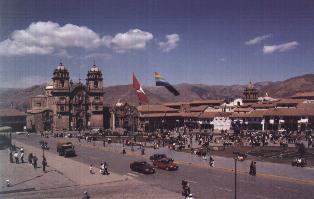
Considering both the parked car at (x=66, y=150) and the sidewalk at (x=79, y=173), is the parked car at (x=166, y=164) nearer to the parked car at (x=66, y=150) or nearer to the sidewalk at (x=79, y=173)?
the sidewalk at (x=79, y=173)

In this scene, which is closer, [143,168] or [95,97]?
[143,168]

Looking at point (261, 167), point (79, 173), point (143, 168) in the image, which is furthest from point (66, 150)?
point (261, 167)

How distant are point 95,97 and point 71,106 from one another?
6.56 meters

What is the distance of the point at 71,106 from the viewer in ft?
340

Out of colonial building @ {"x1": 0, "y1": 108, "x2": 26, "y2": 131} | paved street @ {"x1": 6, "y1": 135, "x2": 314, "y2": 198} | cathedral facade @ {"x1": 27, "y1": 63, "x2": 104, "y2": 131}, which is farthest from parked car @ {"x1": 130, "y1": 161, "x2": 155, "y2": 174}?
cathedral facade @ {"x1": 27, "y1": 63, "x2": 104, "y2": 131}

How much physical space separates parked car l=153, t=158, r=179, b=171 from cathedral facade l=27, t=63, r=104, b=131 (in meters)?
64.1

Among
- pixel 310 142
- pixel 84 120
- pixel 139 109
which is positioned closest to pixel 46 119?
pixel 84 120

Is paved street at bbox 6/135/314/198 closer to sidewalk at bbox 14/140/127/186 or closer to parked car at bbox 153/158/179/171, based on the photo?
parked car at bbox 153/158/179/171

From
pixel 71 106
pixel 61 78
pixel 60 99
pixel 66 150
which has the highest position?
pixel 61 78

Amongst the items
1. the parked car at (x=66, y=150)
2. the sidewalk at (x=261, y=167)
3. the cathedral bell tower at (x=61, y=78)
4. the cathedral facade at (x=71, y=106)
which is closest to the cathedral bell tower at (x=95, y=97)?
the cathedral facade at (x=71, y=106)

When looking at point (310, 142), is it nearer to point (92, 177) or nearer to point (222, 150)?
point (222, 150)

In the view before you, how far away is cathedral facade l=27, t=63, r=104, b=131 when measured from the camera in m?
102

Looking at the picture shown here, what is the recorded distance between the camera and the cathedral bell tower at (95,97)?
106 metres

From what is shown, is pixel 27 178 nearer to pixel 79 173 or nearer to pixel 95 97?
pixel 79 173
